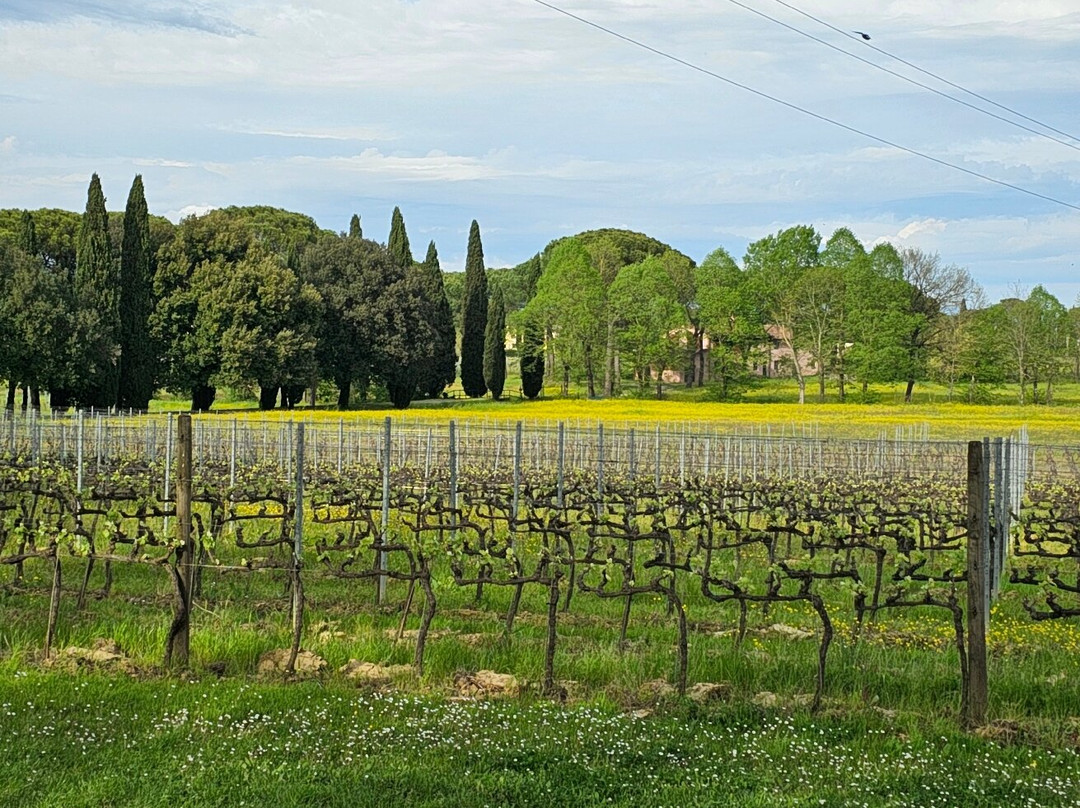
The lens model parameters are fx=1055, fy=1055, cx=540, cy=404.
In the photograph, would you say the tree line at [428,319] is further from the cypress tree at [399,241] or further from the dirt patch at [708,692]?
the dirt patch at [708,692]

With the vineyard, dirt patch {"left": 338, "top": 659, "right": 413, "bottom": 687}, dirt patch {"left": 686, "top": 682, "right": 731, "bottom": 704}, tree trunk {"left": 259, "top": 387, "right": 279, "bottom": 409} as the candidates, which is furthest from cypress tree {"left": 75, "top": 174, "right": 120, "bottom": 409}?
dirt patch {"left": 686, "top": 682, "right": 731, "bottom": 704}

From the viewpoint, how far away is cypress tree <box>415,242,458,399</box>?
60625 millimetres

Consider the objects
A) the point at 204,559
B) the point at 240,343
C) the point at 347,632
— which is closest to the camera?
the point at 347,632

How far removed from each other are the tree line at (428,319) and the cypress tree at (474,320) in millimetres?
136

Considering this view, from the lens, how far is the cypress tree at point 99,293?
42438 millimetres

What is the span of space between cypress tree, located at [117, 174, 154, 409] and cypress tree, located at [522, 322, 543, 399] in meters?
25.8

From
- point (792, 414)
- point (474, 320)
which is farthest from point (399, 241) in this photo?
point (792, 414)

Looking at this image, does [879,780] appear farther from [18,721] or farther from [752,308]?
[752,308]

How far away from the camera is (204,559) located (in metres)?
12.2

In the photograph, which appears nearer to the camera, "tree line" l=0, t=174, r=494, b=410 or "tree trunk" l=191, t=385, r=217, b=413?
"tree line" l=0, t=174, r=494, b=410

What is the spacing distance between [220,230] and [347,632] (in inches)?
1893

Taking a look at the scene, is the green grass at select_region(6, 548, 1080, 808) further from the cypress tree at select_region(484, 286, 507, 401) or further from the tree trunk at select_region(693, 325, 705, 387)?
the tree trunk at select_region(693, 325, 705, 387)

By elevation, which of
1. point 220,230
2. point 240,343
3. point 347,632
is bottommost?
point 347,632

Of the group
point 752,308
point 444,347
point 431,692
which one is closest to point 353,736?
point 431,692
